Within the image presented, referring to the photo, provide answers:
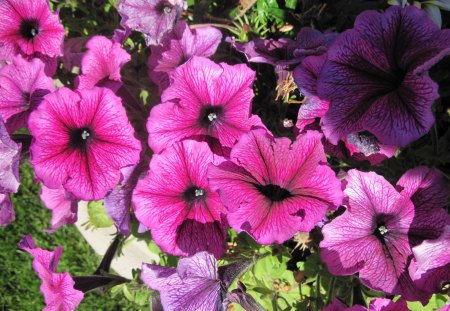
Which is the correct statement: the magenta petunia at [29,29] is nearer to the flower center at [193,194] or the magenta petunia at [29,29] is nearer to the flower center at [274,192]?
the flower center at [193,194]

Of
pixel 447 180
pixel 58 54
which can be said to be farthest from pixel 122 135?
pixel 447 180

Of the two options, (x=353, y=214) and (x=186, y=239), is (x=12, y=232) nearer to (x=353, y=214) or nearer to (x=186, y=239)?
(x=186, y=239)

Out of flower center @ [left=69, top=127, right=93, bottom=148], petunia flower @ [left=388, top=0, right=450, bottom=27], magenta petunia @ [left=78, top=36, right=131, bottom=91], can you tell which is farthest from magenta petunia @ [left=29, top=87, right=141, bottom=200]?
petunia flower @ [left=388, top=0, right=450, bottom=27]

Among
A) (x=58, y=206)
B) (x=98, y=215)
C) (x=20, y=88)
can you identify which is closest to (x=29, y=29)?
(x=20, y=88)

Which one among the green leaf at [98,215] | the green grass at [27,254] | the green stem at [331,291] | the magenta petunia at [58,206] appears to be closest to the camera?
the green stem at [331,291]

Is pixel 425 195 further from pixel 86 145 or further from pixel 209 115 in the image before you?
pixel 86 145

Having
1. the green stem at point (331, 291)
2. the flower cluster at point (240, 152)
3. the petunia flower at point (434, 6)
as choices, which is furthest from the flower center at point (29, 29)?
the green stem at point (331, 291)
